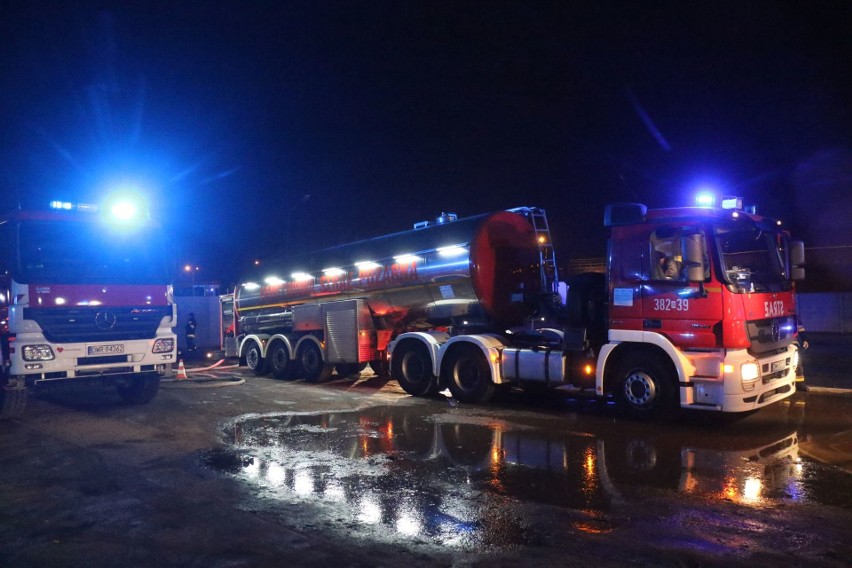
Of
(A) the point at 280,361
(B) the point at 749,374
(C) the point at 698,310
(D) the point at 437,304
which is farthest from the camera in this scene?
(A) the point at 280,361

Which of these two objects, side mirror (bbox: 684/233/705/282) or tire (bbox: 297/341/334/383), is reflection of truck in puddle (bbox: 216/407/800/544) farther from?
tire (bbox: 297/341/334/383)

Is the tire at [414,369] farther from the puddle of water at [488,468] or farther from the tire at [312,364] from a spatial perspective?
the tire at [312,364]

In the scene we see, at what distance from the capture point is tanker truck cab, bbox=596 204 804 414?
836 cm

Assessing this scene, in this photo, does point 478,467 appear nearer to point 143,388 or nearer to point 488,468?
point 488,468

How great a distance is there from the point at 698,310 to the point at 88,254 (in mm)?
9674

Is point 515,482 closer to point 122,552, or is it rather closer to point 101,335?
point 122,552

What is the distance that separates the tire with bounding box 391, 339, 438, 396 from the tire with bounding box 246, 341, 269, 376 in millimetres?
5444

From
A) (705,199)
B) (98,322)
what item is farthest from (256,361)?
(705,199)

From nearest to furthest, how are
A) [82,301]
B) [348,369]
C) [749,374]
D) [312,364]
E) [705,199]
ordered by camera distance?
[749,374] → [705,199] → [82,301] → [312,364] → [348,369]

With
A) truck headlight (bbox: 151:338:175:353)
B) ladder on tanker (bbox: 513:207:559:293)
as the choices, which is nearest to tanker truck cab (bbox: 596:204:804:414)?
ladder on tanker (bbox: 513:207:559:293)

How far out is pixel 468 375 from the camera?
453 inches

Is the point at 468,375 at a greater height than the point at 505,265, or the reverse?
the point at 505,265

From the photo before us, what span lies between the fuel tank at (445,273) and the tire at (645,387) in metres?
2.89

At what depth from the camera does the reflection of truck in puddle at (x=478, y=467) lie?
5594 millimetres
